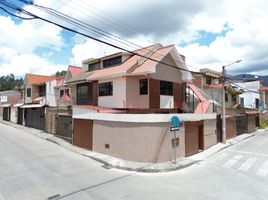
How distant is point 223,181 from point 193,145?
265 inches

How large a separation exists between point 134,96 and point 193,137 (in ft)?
20.3

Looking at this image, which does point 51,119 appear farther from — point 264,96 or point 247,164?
point 264,96

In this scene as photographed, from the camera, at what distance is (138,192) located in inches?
420

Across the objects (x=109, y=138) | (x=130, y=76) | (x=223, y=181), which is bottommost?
(x=223, y=181)

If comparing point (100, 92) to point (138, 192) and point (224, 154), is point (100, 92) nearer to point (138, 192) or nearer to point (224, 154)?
point (224, 154)

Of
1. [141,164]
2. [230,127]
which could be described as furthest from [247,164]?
[230,127]

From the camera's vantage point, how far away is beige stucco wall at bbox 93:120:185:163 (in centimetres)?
1594

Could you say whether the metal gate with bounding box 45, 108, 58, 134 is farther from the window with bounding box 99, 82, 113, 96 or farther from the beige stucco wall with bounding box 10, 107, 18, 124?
the beige stucco wall with bounding box 10, 107, 18, 124

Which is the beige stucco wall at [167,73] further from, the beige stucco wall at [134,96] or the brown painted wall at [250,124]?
the brown painted wall at [250,124]

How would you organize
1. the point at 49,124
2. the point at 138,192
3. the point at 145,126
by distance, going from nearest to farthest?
the point at 138,192 → the point at 145,126 → the point at 49,124

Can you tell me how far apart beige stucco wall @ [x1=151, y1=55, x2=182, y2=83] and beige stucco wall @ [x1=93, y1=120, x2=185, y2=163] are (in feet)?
23.4

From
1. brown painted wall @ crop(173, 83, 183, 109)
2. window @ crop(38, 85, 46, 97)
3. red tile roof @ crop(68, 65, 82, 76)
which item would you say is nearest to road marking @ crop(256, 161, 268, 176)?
brown painted wall @ crop(173, 83, 183, 109)

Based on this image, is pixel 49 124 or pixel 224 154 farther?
pixel 49 124

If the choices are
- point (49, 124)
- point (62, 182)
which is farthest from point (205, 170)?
point (49, 124)
